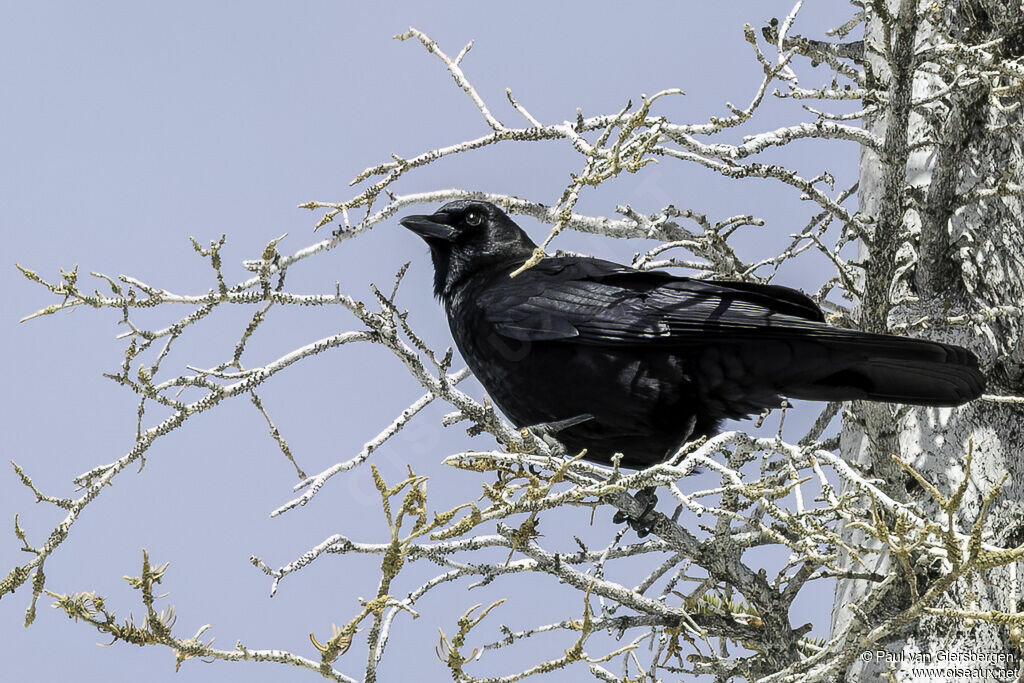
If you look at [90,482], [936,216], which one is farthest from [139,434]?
[936,216]

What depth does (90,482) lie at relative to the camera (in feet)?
11.3

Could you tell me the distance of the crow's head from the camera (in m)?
4.64

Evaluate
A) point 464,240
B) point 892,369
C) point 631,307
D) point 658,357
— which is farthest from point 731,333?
point 464,240

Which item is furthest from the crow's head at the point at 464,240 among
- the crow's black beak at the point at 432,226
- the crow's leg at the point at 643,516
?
the crow's leg at the point at 643,516

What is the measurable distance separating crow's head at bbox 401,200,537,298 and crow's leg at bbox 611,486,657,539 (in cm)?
129

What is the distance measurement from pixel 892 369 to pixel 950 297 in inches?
32.3

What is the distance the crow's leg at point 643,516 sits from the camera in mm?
3557

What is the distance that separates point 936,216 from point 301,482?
7.98 ft

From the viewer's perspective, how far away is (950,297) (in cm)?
392

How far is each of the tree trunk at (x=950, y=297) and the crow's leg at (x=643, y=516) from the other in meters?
0.77

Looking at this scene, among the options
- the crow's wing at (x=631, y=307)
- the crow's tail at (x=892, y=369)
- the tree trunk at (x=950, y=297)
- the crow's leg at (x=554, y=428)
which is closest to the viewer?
the crow's tail at (x=892, y=369)

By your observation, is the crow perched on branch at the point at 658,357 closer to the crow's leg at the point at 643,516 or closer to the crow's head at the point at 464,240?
the crow's leg at the point at 643,516

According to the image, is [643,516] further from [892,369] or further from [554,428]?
[892,369]

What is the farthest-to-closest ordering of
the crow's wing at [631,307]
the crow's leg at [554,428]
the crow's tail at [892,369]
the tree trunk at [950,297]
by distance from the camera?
the crow's leg at [554,428]
the crow's wing at [631,307]
the tree trunk at [950,297]
the crow's tail at [892,369]
